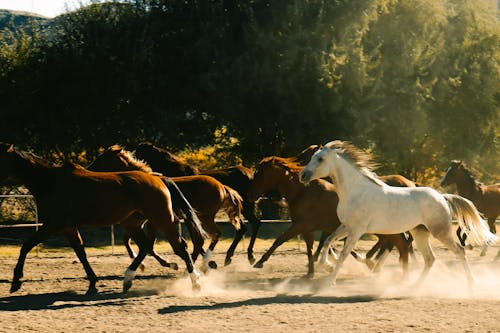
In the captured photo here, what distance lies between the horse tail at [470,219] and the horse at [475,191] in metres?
6.90

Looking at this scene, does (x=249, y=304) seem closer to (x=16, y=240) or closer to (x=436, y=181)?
(x=16, y=240)

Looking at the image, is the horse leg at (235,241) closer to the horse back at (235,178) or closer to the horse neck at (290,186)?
the horse back at (235,178)

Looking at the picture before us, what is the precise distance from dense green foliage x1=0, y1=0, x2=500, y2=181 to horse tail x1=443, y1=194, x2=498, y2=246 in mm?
10155

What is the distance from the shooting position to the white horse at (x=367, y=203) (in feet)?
30.2

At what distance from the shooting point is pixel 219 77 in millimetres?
20141

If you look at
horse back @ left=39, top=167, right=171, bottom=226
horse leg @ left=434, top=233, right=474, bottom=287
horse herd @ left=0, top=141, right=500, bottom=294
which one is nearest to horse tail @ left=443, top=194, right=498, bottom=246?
horse herd @ left=0, top=141, right=500, bottom=294

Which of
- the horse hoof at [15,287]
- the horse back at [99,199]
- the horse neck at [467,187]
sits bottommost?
the horse hoof at [15,287]

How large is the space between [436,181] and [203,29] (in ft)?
50.0

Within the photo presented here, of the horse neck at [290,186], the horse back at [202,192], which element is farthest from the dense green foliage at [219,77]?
the horse neck at [290,186]

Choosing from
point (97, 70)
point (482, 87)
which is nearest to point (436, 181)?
point (482, 87)

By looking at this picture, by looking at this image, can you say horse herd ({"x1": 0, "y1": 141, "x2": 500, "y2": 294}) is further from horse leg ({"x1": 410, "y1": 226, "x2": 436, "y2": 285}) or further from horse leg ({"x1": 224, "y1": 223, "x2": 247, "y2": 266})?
horse leg ({"x1": 224, "y1": 223, "x2": 247, "y2": 266})

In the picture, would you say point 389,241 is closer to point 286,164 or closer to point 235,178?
point 286,164

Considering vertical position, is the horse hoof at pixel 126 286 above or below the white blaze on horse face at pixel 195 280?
below

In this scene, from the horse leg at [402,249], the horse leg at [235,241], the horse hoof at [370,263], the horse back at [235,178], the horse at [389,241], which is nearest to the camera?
the horse leg at [402,249]
